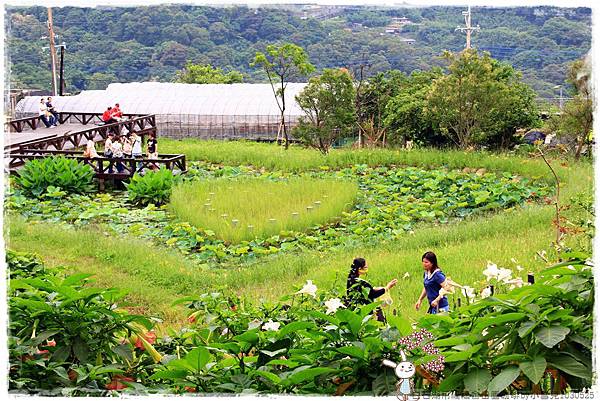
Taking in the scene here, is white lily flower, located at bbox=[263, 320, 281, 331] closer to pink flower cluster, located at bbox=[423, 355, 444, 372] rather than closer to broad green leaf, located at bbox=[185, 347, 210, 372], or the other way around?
broad green leaf, located at bbox=[185, 347, 210, 372]

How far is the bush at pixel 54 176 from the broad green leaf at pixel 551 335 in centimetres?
852

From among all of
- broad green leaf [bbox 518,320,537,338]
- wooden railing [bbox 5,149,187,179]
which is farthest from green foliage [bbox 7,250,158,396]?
wooden railing [bbox 5,149,187,179]

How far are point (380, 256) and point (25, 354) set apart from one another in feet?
14.8

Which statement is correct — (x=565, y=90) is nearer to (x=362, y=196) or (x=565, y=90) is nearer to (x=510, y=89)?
(x=510, y=89)

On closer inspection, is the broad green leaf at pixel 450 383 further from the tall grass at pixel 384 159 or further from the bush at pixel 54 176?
the bush at pixel 54 176

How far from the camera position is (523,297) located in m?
1.74

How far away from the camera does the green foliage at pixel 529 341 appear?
5.29 feet

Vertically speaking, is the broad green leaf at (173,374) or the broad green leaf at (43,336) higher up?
the broad green leaf at (43,336)

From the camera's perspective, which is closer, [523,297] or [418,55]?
[523,297]

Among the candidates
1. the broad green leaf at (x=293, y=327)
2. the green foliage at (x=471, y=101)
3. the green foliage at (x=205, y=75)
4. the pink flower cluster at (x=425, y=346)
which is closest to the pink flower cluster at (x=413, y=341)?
the pink flower cluster at (x=425, y=346)

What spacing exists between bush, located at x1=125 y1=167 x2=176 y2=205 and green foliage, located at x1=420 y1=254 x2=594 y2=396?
7576mm

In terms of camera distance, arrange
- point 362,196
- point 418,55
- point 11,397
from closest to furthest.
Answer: point 11,397 → point 362,196 → point 418,55

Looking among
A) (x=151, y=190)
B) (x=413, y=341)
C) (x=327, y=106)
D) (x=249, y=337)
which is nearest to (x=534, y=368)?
(x=413, y=341)

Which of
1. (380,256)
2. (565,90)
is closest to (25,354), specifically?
(380,256)
